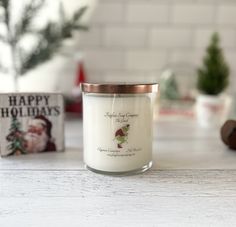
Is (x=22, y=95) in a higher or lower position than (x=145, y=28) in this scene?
lower

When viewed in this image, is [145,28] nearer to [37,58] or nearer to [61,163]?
[37,58]

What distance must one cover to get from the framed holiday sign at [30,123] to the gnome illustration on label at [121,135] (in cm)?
15

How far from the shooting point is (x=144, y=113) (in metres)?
0.43

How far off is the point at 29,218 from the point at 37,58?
1.83 ft

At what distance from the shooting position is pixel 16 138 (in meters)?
0.51

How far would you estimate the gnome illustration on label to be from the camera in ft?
1.37

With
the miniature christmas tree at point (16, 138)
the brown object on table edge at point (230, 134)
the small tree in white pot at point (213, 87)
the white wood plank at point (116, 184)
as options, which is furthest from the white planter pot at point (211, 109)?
the miniature christmas tree at point (16, 138)

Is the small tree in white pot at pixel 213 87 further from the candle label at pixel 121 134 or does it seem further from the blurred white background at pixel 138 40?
the candle label at pixel 121 134

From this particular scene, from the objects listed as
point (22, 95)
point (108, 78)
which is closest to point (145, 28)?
point (108, 78)

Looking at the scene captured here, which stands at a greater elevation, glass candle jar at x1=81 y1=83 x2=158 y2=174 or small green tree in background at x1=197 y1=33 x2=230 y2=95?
small green tree in background at x1=197 y1=33 x2=230 y2=95

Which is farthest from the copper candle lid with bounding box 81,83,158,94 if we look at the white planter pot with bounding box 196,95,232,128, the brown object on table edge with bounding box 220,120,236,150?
the white planter pot with bounding box 196,95,232,128

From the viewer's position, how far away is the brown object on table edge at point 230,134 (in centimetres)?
56

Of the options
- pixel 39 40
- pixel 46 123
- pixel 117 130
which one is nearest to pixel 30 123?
pixel 46 123

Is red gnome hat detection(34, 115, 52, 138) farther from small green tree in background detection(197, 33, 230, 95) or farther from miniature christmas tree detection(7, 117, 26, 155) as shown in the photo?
small green tree in background detection(197, 33, 230, 95)
